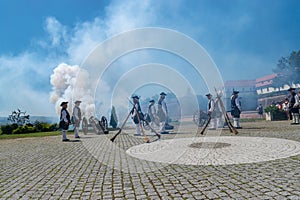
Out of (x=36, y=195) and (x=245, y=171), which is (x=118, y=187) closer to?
(x=36, y=195)

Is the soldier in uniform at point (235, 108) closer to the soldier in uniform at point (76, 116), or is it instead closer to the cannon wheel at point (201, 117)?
the cannon wheel at point (201, 117)

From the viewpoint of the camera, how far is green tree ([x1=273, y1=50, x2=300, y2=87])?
53.8 metres

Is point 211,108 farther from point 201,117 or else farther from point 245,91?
point 245,91

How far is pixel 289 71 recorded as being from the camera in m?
55.1

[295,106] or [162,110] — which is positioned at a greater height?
[162,110]

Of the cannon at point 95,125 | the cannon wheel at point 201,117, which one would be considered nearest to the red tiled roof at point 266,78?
the cannon wheel at point 201,117

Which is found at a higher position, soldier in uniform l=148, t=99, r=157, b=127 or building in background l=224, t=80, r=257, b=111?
building in background l=224, t=80, r=257, b=111

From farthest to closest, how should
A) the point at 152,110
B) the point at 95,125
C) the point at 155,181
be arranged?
the point at 95,125 < the point at 152,110 < the point at 155,181

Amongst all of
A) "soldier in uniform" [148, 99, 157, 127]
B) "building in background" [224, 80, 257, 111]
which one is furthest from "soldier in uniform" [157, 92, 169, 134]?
"building in background" [224, 80, 257, 111]

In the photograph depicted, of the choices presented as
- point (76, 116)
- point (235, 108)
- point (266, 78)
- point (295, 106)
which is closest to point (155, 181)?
point (76, 116)

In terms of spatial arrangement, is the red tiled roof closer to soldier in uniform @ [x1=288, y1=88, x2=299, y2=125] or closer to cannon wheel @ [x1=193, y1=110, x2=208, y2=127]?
cannon wheel @ [x1=193, y1=110, x2=208, y2=127]

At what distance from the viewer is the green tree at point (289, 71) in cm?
5381

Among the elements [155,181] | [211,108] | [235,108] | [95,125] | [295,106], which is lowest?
[155,181]

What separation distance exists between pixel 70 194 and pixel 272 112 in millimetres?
21842
